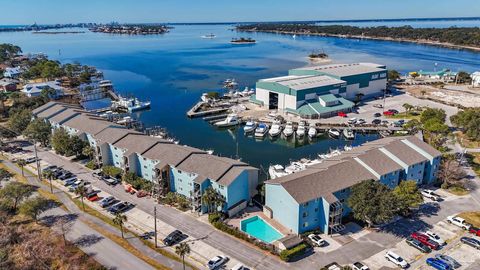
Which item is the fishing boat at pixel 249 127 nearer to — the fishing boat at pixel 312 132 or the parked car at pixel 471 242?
the fishing boat at pixel 312 132

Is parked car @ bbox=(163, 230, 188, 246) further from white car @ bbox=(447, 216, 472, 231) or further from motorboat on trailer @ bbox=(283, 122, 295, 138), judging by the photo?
motorboat on trailer @ bbox=(283, 122, 295, 138)

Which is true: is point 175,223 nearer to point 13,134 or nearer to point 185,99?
point 13,134

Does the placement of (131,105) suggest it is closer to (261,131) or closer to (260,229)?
(261,131)

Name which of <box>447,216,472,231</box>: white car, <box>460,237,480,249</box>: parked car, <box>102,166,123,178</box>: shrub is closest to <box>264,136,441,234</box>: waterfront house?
<box>447,216,472,231</box>: white car

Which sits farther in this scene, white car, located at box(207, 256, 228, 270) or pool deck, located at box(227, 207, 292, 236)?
pool deck, located at box(227, 207, 292, 236)

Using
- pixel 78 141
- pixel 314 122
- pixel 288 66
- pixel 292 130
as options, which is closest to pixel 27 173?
pixel 78 141

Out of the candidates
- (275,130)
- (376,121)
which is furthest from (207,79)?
(376,121)

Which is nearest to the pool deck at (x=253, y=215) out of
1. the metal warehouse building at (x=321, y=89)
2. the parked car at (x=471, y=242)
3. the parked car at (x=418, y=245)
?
the parked car at (x=418, y=245)
